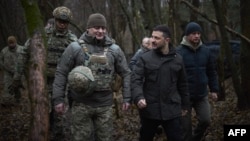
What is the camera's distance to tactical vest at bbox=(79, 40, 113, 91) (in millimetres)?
5762

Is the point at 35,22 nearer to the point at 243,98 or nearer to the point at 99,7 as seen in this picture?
the point at 243,98

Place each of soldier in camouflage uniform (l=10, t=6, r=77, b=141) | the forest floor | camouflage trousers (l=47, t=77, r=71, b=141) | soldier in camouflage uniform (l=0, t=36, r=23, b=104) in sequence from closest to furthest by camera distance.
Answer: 1. soldier in camouflage uniform (l=10, t=6, r=77, b=141)
2. camouflage trousers (l=47, t=77, r=71, b=141)
3. the forest floor
4. soldier in camouflage uniform (l=0, t=36, r=23, b=104)

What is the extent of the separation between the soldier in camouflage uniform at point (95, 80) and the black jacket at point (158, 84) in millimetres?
262

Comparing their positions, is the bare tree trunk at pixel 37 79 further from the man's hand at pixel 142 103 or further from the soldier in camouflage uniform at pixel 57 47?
the man's hand at pixel 142 103

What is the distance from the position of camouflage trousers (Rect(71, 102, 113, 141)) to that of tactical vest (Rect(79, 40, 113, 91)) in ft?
1.01

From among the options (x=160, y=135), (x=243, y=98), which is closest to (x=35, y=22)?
(x=160, y=135)

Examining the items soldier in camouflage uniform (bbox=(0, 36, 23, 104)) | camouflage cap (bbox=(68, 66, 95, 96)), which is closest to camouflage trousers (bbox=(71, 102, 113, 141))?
camouflage cap (bbox=(68, 66, 95, 96))

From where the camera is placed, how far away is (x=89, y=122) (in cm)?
588

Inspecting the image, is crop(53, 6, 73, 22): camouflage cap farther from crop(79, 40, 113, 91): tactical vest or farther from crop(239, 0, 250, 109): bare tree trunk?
crop(239, 0, 250, 109): bare tree trunk

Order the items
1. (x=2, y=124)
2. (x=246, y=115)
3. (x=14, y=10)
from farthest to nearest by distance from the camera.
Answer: (x=14, y=10)
(x=2, y=124)
(x=246, y=115)

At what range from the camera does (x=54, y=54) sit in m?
7.30

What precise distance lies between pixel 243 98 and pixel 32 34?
18.6ft

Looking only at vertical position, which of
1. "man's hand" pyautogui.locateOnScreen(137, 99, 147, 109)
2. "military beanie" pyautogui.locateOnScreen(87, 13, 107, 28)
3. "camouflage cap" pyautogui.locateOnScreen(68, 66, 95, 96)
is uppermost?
"military beanie" pyautogui.locateOnScreen(87, 13, 107, 28)

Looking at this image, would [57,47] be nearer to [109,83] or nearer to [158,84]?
[109,83]
